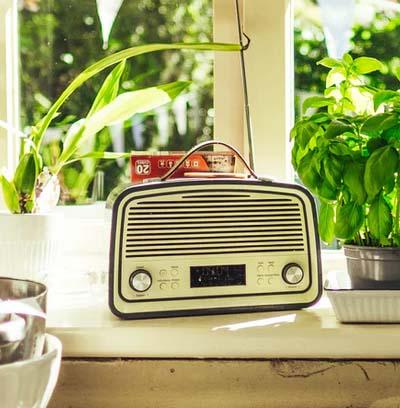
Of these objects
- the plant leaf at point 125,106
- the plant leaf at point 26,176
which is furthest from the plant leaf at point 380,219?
the plant leaf at point 26,176

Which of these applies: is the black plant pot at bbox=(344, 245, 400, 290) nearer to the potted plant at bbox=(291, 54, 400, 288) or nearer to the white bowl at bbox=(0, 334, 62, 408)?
the potted plant at bbox=(291, 54, 400, 288)

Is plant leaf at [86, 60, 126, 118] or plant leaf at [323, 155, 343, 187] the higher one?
plant leaf at [86, 60, 126, 118]

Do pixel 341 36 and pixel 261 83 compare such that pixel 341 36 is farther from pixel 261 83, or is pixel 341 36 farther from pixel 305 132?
pixel 305 132

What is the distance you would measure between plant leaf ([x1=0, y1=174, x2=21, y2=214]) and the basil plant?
1.50 ft

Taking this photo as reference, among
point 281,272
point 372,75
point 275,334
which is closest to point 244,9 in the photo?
point 372,75

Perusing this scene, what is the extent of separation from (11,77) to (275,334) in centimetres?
80

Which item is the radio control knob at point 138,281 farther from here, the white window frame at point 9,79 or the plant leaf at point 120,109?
the white window frame at point 9,79

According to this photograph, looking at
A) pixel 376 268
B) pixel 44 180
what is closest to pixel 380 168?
pixel 376 268

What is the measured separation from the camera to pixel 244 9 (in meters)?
1.45

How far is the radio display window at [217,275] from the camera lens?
112 cm

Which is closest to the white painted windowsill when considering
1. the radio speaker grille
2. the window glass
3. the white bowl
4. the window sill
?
the window sill

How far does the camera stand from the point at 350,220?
1.11m

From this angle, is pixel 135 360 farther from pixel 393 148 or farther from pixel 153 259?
pixel 393 148

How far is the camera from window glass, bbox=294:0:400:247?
1457 millimetres
